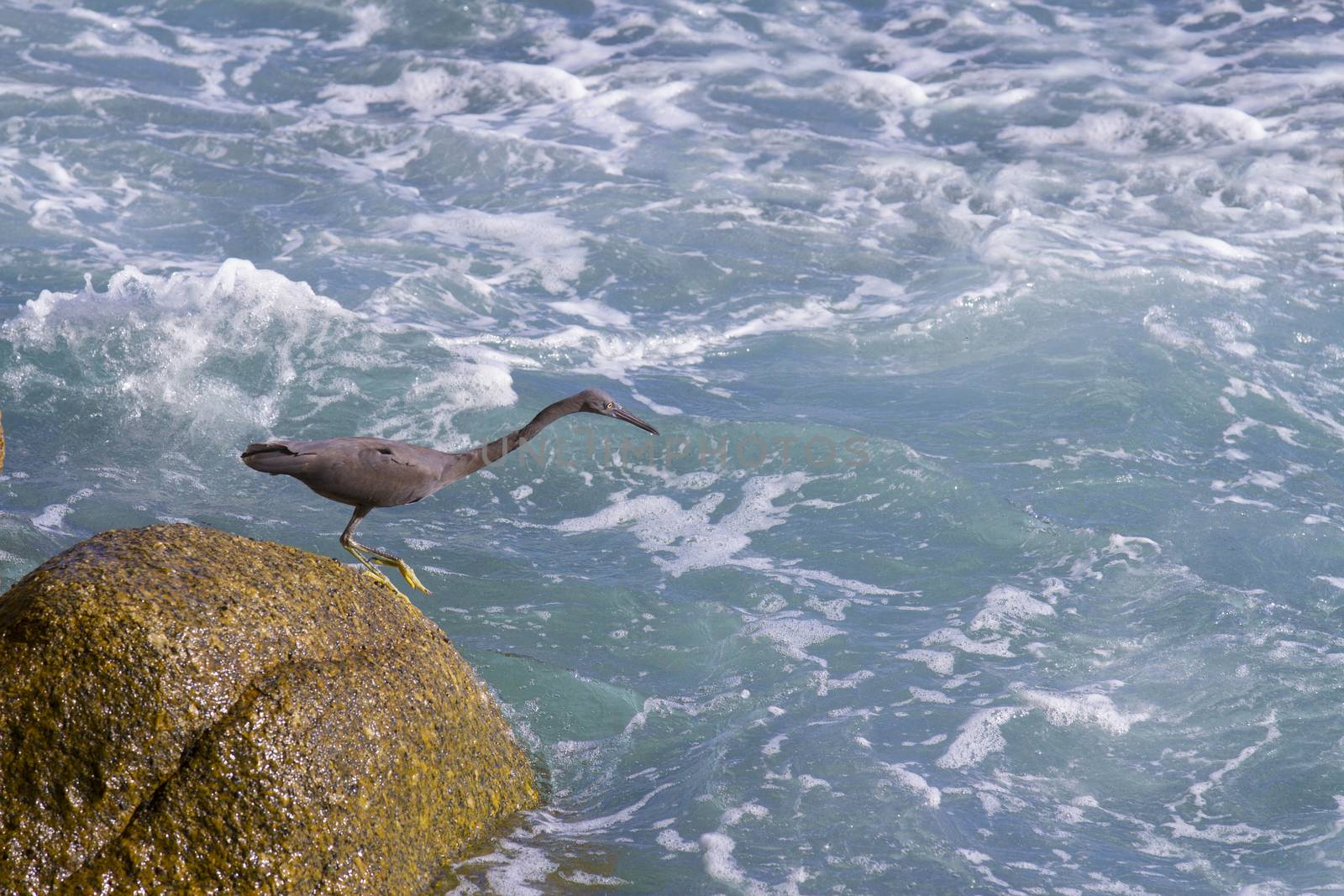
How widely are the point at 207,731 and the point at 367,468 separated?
1350 millimetres

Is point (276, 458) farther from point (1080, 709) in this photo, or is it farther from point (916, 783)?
point (1080, 709)

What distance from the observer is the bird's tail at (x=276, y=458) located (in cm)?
451

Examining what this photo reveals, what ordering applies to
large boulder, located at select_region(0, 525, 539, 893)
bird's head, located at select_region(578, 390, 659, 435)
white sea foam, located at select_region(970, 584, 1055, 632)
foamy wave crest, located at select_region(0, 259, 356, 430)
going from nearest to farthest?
large boulder, located at select_region(0, 525, 539, 893)
bird's head, located at select_region(578, 390, 659, 435)
white sea foam, located at select_region(970, 584, 1055, 632)
foamy wave crest, located at select_region(0, 259, 356, 430)

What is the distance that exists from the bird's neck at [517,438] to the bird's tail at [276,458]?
0.68 m

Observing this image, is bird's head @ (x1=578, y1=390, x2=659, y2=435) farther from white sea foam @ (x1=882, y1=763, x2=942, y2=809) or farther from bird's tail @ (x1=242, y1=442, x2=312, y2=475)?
white sea foam @ (x1=882, y1=763, x2=942, y2=809)

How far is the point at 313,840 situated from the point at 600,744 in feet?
6.16

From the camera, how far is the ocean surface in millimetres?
5348

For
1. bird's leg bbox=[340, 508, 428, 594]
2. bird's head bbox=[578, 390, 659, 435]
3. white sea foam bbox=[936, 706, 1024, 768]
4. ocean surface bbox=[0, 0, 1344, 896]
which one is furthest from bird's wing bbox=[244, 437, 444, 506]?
white sea foam bbox=[936, 706, 1024, 768]

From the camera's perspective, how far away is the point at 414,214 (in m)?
11.8

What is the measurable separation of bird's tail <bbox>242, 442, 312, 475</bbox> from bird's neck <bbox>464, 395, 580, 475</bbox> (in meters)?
0.68

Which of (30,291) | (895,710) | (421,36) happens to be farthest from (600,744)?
(421,36)

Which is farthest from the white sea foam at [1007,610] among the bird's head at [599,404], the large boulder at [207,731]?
the large boulder at [207,731]

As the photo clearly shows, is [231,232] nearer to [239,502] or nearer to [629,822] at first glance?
[239,502]

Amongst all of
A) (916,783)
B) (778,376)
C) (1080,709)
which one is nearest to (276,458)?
(916,783)
